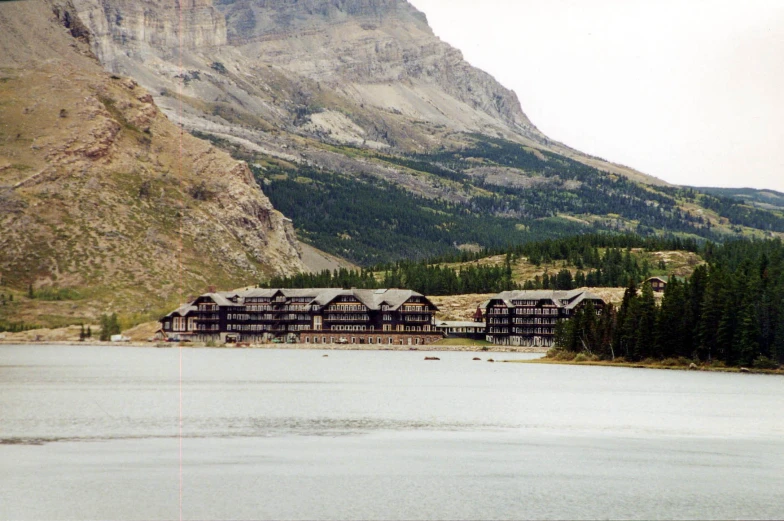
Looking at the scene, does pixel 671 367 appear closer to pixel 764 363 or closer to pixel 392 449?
pixel 764 363

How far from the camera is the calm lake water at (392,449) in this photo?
171 feet

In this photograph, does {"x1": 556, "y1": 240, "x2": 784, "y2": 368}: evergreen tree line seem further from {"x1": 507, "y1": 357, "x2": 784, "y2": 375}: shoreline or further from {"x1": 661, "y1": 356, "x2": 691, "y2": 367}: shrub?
{"x1": 507, "y1": 357, "x2": 784, "y2": 375}: shoreline

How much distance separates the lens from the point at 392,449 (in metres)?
69.6

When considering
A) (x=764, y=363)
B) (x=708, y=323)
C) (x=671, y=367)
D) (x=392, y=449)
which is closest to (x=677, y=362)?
(x=671, y=367)

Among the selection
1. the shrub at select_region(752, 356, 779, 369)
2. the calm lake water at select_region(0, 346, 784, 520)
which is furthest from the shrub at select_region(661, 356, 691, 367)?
the calm lake water at select_region(0, 346, 784, 520)

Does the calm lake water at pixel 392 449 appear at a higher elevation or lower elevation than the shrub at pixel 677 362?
lower

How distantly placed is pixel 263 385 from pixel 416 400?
23.5m

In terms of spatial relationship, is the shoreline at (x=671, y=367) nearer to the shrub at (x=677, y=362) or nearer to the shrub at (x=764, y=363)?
the shrub at (x=677, y=362)

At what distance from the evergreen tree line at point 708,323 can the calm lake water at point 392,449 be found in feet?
29.5

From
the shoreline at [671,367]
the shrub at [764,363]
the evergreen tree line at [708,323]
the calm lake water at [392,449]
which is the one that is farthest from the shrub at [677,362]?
the calm lake water at [392,449]

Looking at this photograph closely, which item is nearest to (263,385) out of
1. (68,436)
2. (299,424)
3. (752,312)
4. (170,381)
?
(170,381)

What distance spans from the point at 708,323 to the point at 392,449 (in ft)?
261

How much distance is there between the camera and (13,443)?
6900 cm

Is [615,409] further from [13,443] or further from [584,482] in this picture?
[13,443]
